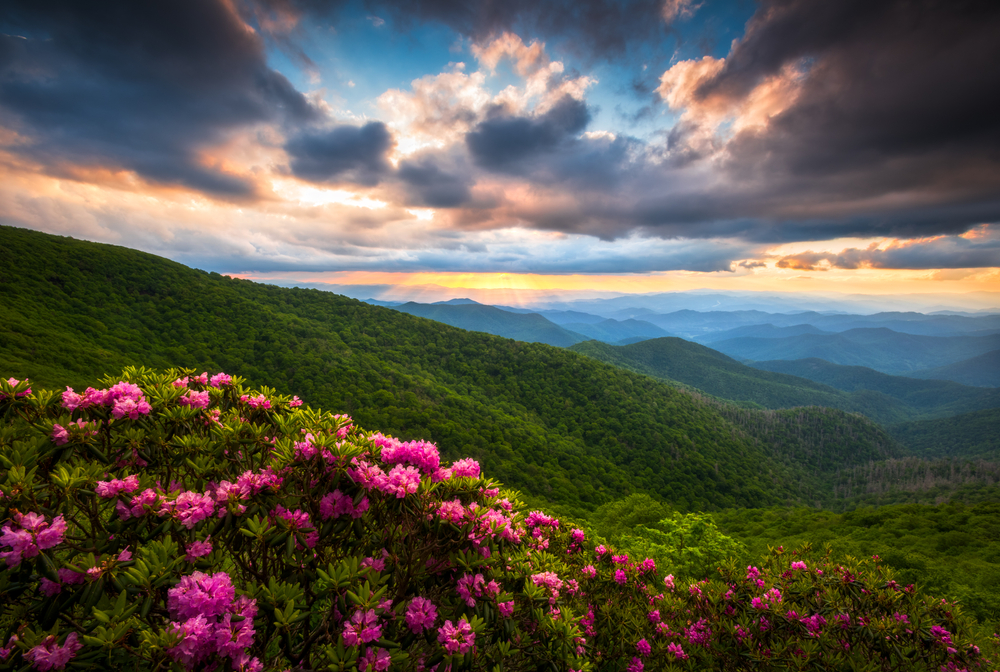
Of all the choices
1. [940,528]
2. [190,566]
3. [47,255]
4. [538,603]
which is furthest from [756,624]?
[47,255]

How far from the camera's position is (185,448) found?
12.0ft

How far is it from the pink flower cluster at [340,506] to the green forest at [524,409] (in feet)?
53.7

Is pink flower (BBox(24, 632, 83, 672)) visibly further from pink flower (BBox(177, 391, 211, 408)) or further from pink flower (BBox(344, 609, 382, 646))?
pink flower (BBox(177, 391, 211, 408))

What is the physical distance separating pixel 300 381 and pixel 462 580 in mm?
61943

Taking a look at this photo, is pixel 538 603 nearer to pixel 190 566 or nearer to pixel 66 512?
pixel 190 566

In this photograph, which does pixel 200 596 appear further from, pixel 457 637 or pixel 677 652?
pixel 677 652

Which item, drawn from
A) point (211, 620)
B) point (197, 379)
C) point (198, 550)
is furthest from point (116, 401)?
point (211, 620)

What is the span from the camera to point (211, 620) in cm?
252

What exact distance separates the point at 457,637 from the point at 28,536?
310 cm

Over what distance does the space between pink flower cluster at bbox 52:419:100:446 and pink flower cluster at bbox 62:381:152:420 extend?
20 cm

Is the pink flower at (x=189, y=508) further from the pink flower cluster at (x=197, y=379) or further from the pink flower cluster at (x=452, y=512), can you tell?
the pink flower cluster at (x=197, y=379)

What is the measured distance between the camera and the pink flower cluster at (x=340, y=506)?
3.30 meters

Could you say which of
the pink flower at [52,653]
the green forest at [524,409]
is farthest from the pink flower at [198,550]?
the green forest at [524,409]

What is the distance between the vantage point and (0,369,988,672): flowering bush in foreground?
8.05 feet
